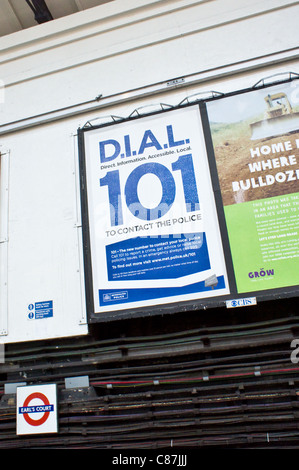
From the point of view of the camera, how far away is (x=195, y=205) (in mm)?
4051

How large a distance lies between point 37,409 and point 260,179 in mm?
3415

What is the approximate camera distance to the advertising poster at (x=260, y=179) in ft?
12.2

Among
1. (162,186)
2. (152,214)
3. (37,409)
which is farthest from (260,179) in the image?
(37,409)

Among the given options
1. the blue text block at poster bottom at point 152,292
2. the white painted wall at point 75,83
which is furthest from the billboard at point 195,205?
the white painted wall at point 75,83

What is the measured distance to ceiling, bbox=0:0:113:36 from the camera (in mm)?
5184

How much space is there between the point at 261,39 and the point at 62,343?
4330 millimetres

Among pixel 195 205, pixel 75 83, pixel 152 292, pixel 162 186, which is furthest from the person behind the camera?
pixel 75 83

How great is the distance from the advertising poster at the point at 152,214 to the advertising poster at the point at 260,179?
21 centimetres

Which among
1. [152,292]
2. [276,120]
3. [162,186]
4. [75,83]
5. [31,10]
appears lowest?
[152,292]

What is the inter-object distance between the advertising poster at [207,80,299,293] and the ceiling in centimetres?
263

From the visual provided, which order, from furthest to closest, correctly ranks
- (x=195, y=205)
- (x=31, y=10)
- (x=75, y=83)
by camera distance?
1. (x=31, y=10)
2. (x=75, y=83)
3. (x=195, y=205)

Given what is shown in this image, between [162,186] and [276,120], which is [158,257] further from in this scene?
[276,120]

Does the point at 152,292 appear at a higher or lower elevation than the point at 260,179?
lower

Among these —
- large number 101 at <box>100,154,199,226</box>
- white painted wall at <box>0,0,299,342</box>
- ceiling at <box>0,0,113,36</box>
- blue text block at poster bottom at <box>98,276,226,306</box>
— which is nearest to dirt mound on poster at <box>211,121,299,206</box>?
large number 101 at <box>100,154,199,226</box>
